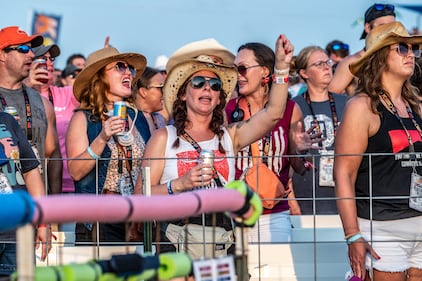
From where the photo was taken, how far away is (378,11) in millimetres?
7840

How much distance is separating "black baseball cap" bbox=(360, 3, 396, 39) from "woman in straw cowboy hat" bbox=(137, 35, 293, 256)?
2.32m

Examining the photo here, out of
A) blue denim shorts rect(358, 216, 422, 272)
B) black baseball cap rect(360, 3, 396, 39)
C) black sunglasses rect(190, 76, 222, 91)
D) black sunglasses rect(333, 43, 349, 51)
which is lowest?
blue denim shorts rect(358, 216, 422, 272)

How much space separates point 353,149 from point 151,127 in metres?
1.94

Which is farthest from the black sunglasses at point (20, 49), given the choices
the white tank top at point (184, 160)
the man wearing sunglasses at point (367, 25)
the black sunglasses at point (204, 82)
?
the man wearing sunglasses at point (367, 25)

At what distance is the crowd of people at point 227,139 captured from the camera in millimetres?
4930

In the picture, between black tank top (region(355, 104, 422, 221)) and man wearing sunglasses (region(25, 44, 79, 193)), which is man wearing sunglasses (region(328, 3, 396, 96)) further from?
black tank top (region(355, 104, 422, 221))

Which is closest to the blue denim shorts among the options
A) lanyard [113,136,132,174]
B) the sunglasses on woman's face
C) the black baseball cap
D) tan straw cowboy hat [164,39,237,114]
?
tan straw cowboy hat [164,39,237,114]

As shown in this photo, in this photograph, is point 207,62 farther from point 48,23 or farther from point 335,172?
point 48,23

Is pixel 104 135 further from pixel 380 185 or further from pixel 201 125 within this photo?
pixel 380 185

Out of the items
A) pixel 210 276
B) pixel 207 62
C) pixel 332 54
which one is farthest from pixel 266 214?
pixel 332 54

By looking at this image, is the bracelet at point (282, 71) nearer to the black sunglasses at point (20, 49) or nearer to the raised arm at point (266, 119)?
the raised arm at point (266, 119)

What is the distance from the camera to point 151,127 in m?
6.52

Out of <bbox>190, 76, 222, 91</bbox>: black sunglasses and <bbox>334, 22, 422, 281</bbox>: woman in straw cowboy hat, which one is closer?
<bbox>334, 22, 422, 281</bbox>: woman in straw cowboy hat

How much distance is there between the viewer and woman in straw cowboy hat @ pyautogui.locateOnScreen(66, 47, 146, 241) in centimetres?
565
